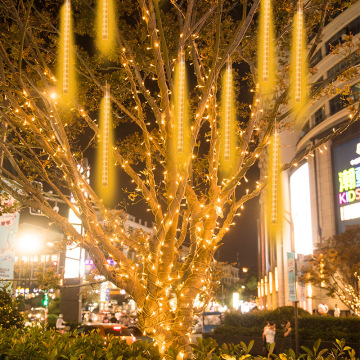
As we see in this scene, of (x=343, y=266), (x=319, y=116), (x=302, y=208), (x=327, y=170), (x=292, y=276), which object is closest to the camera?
(x=292, y=276)

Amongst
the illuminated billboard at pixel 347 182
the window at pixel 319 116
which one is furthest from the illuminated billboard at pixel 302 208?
the illuminated billboard at pixel 347 182

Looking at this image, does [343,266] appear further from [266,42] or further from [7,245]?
[266,42]

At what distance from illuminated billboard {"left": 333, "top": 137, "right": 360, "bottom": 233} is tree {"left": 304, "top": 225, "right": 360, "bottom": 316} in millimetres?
4515

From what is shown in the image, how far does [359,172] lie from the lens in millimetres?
33438

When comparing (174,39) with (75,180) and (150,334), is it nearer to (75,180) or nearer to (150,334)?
(75,180)

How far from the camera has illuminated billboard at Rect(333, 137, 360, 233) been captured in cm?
3391

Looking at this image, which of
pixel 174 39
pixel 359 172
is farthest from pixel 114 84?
pixel 359 172

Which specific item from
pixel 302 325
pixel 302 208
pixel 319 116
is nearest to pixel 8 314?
pixel 302 325

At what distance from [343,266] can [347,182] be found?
871 cm

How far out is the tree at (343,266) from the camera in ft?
90.6

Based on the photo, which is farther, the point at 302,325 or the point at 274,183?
the point at 302,325

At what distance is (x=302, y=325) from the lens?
19750 millimetres

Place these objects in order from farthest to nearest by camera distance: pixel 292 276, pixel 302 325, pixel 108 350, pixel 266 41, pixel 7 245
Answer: pixel 7 245, pixel 302 325, pixel 292 276, pixel 108 350, pixel 266 41

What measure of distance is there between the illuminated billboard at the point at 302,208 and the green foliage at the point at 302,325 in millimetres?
18985
